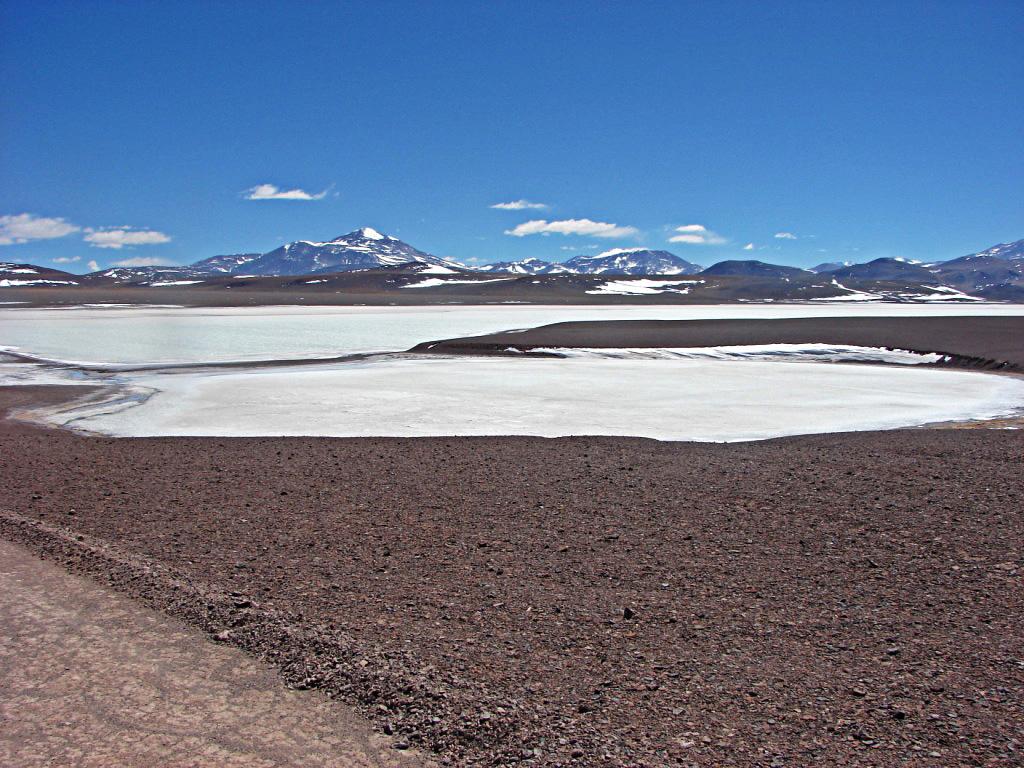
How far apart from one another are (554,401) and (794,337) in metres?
16.6

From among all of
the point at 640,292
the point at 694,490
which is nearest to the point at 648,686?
the point at 694,490

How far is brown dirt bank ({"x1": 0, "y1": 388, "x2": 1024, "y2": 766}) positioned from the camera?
373 centimetres

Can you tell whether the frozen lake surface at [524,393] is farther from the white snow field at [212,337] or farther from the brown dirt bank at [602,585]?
the brown dirt bank at [602,585]

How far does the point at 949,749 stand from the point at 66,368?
22635 mm

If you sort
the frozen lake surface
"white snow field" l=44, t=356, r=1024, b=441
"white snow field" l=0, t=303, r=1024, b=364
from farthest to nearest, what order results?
"white snow field" l=0, t=303, r=1024, b=364
the frozen lake surface
"white snow field" l=44, t=356, r=1024, b=441

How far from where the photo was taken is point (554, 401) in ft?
49.3

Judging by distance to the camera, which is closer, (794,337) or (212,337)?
(794,337)

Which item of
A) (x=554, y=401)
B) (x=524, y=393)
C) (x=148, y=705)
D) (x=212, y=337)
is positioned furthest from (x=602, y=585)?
(x=212, y=337)

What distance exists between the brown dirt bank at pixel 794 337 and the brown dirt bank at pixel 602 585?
672 inches

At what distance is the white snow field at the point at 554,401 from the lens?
12.3 metres

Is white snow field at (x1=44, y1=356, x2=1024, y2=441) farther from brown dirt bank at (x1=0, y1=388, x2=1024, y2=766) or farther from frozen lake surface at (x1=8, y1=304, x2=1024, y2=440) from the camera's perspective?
brown dirt bank at (x1=0, y1=388, x2=1024, y2=766)

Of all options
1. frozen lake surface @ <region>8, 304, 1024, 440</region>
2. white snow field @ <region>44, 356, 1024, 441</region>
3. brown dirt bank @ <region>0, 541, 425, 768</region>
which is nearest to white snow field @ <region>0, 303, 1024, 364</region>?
frozen lake surface @ <region>8, 304, 1024, 440</region>

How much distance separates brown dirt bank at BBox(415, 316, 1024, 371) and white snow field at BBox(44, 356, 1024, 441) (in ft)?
14.2

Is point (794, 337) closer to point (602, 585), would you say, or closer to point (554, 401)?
point (554, 401)
